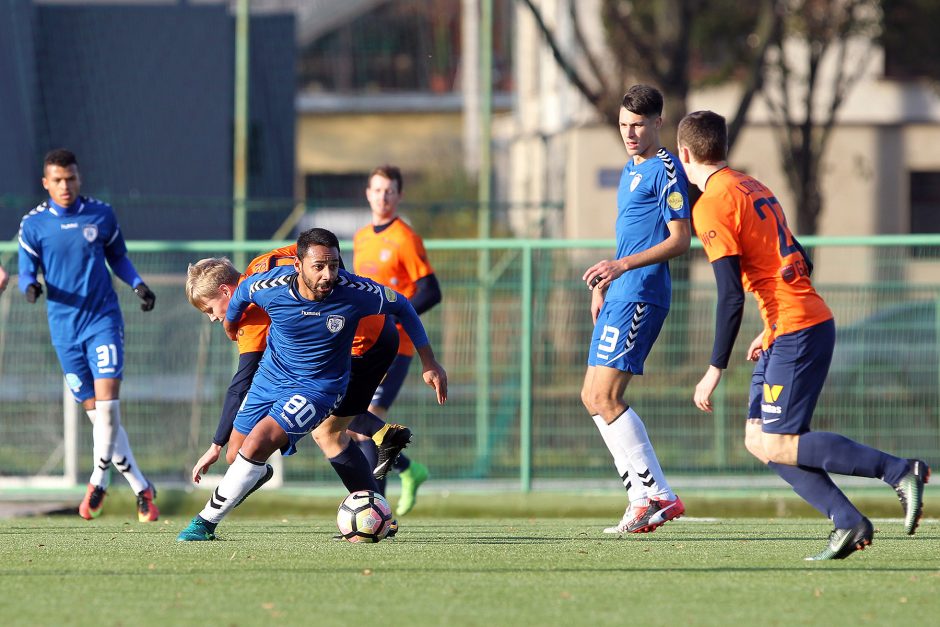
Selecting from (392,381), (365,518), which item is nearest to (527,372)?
(392,381)

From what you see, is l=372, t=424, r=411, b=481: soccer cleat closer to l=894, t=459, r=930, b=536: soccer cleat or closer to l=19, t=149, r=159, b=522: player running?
l=19, t=149, r=159, b=522: player running

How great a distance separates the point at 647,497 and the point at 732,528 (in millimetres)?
1244

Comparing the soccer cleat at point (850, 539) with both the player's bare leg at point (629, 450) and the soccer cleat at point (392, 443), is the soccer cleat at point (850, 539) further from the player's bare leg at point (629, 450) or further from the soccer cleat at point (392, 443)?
the soccer cleat at point (392, 443)

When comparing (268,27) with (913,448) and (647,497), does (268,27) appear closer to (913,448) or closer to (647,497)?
(913,448)

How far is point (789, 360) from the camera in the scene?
20.4 feet

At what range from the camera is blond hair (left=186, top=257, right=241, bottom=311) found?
24.0 ft

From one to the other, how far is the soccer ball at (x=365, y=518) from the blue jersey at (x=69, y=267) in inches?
122

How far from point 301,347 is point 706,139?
2042 millimetres

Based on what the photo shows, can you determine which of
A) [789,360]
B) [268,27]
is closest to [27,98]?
[268,27]

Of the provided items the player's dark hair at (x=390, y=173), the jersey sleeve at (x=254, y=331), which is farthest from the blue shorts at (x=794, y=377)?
the player's dark hair at (x=390, y=173)

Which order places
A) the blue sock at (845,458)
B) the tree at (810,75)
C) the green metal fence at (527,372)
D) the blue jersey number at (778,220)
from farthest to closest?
the tree at (810,75) < the green metal fence at (527,372) < the blue jersey number at (778,220) < the blue sock at (845,458)

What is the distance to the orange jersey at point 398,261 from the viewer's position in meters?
9.13

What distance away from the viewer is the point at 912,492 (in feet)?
19.7

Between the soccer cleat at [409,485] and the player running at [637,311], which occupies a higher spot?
the player running at [637,311]
